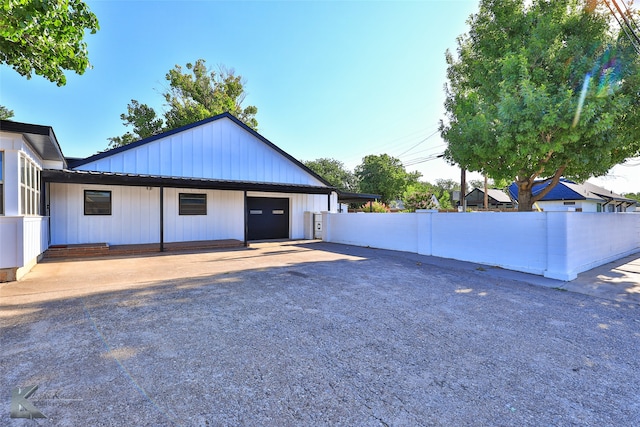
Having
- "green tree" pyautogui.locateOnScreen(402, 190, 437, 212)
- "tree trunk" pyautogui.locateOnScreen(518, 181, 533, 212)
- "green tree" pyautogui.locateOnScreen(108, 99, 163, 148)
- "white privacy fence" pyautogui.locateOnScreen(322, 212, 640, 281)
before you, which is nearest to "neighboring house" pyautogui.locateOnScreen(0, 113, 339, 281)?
"white privacy fence" pyautogui.locateOnScreen(322, 212, 640, 281)

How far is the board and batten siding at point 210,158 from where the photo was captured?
1144 cm

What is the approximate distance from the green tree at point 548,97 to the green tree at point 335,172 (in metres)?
40.6

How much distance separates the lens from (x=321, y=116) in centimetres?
2205

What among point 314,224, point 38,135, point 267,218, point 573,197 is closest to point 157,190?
point 267,218

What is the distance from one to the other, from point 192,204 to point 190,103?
18339 mm

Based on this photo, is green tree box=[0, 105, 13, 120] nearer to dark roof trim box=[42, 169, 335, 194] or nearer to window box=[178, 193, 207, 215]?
window box=[178, 193, 207, 215]

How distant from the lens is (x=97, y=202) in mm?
11148

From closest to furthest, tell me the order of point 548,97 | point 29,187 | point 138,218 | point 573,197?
point 29,187
point 548,97
point 138,218
point 573,197

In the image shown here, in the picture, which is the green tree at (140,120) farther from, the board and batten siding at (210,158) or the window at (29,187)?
the window at (29,187)

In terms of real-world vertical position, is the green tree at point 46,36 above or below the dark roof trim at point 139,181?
above

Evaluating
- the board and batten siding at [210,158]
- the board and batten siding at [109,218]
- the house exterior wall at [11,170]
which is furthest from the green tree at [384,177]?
the house exterior wall at [11,170]

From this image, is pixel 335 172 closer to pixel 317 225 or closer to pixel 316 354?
pixel 317 225

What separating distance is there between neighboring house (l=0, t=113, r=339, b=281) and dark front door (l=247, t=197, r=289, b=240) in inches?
2.0

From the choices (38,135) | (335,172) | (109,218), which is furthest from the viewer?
(335,172)
